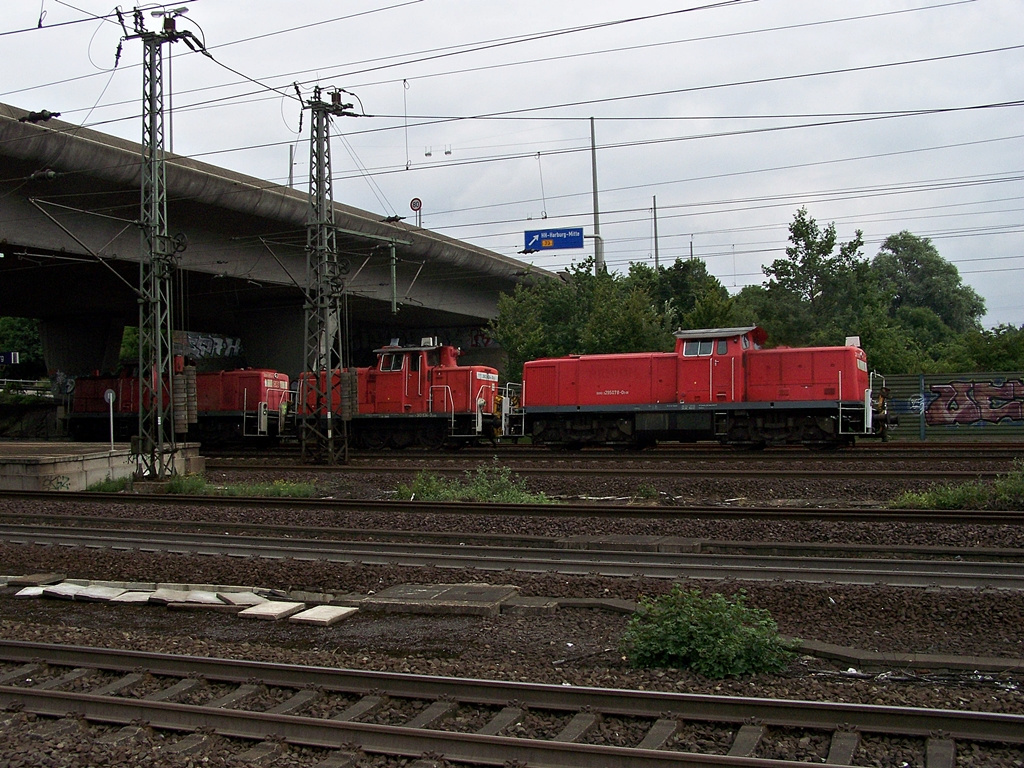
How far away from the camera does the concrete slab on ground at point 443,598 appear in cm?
767

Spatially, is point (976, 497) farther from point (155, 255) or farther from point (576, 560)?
point (155, 255)

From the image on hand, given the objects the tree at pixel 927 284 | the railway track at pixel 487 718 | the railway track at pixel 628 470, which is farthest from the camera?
the tree at pixel 927 284

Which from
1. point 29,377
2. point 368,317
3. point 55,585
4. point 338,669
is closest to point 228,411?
point 368,317

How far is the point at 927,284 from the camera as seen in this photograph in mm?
73375

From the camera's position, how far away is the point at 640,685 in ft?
17.8

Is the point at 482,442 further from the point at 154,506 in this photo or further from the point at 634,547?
the point at 634,547

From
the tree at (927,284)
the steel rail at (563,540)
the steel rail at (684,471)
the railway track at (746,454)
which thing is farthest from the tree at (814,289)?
the tree at (927,284)

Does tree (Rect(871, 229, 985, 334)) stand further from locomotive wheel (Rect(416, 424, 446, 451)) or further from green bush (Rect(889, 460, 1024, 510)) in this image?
green bush (Rect(889, 460, 1024, 510))

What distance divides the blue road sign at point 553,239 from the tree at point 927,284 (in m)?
41.4

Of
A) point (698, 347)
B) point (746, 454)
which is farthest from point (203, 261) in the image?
point (746, 454)

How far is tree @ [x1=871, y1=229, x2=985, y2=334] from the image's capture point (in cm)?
7238

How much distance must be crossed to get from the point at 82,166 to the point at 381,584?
20.9 meters

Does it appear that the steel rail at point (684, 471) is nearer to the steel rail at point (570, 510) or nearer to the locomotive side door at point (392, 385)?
the steel rail at point (570, 510)

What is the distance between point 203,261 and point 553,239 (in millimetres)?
15591
